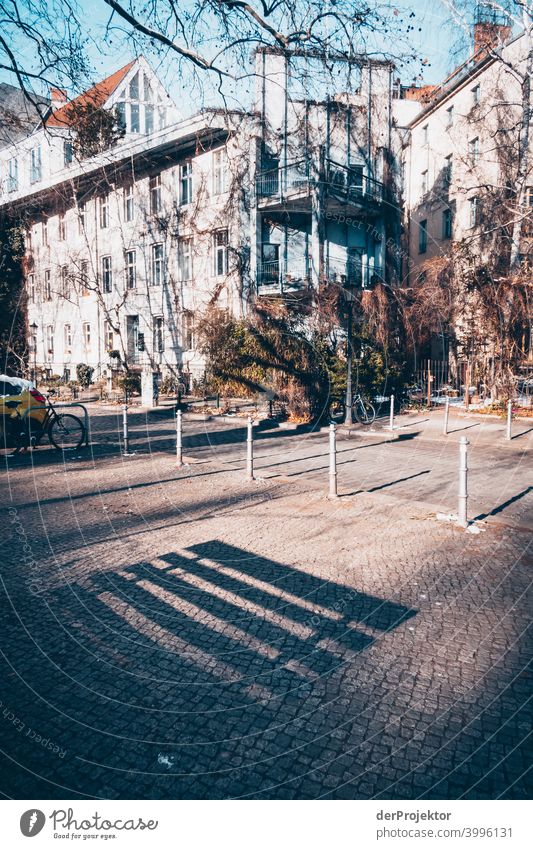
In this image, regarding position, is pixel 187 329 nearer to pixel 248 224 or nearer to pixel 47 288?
pixel 248 224

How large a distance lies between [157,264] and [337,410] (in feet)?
48.9

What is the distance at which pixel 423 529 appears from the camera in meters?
6.86

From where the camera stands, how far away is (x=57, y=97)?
5.48 meters

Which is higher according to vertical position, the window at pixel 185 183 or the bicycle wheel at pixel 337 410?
the window at pixel 185 183

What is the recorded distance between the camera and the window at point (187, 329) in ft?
→ 70.5

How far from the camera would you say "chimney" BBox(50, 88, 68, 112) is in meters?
5.38

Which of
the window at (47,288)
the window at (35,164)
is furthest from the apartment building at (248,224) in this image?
the window at (35,164)

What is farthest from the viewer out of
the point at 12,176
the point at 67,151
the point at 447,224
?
the point at 447,224

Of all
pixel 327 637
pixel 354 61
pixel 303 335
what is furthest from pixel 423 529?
pixel 303 335

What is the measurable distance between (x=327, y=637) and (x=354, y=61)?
19.5ft

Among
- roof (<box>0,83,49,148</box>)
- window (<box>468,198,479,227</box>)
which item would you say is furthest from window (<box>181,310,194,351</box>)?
roof (<box>0,83,49,148</box>)

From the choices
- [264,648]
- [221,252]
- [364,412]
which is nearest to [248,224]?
[221,252]

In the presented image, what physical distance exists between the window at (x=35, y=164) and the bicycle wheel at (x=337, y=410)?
1312 cm

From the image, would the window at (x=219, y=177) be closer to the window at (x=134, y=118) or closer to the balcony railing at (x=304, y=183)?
the balcony railing at (x=304, y=183)
